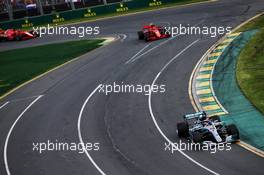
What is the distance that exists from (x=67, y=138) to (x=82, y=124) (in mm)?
1883

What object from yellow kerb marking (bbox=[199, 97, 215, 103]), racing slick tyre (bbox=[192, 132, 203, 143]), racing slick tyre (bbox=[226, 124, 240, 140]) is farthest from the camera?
yellow kerb marking (bbox=[199, 97, 215, 103])

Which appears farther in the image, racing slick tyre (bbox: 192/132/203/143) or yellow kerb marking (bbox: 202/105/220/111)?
yellow kerb marking (bbox: 202/105/220/111)

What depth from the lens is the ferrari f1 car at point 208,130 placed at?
24.2 meters

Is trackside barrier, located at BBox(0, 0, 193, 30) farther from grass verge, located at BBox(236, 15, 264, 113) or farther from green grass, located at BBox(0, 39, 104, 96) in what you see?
grass verge, located at BBox(236, 15, 264, 113)

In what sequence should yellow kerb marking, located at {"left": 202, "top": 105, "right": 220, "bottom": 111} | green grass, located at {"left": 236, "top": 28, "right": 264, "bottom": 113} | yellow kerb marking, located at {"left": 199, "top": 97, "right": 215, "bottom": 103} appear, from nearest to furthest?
yellow kerb marking, located at {"left": 202, "top": 105, "right": 220, "bottom": 111}
green grass, located at {"left": 236, "top": 28, "right": 264, "bottom": 113}
yellow kerb marking, located at {"left": 199, "top": 97, "right": 215, "bottom": 103}

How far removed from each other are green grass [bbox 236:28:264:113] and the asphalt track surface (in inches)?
131

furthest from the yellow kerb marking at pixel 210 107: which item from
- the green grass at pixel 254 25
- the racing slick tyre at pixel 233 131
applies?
the green grass at pixel 254 25

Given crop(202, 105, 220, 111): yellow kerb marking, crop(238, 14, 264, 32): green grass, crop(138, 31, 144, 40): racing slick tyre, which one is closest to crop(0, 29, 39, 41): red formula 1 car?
crop(138, 31, 144, 40): racing slick tyre

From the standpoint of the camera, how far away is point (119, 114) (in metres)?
30.5

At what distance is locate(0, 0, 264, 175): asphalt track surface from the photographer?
23375 millimetres

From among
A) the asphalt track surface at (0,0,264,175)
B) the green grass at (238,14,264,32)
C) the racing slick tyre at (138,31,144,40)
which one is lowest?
the asphalt track surface at (0,0,264,175)

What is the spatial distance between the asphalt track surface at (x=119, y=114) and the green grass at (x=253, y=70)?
3.32 m

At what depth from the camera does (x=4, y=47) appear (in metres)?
57.2

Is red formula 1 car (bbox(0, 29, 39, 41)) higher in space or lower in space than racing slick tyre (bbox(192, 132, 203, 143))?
higher
